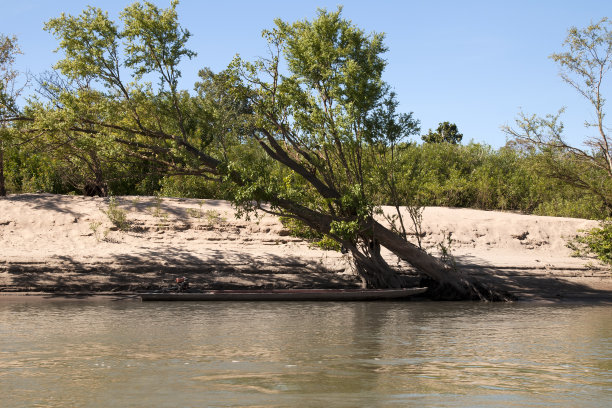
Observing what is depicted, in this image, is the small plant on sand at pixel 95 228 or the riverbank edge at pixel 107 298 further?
the small plant on sand at pixel 95 228

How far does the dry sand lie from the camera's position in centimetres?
2027

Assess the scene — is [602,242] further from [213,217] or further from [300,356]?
[300,356]

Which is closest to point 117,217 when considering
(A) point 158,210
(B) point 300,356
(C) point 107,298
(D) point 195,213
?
(A) point 158,210

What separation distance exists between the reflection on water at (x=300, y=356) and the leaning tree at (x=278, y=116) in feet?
9.57

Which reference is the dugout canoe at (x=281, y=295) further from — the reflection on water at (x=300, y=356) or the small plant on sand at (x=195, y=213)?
the small plant on sand at (x=195, y=213)

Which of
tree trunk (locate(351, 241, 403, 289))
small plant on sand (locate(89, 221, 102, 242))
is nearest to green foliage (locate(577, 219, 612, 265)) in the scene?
tree trunk (locate(351, 241, 403, 289))

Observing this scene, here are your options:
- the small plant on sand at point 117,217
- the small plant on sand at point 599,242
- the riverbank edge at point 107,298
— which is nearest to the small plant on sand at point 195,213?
the small plant on sand at point 117,217

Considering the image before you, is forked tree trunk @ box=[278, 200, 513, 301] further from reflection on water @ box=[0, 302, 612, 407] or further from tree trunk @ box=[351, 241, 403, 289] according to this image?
reflection on water @ box=[0, 302, 612, 407]

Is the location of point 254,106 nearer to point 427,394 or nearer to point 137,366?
point 137,366

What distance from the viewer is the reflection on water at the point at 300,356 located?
26.2ft

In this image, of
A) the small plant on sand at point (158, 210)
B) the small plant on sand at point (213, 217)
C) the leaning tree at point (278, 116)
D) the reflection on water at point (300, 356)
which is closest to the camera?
the reflection on water at point (300, 356)

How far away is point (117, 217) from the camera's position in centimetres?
2330

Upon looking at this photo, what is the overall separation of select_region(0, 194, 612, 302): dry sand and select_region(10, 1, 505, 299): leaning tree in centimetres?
163

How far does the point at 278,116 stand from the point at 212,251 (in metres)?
5.42
